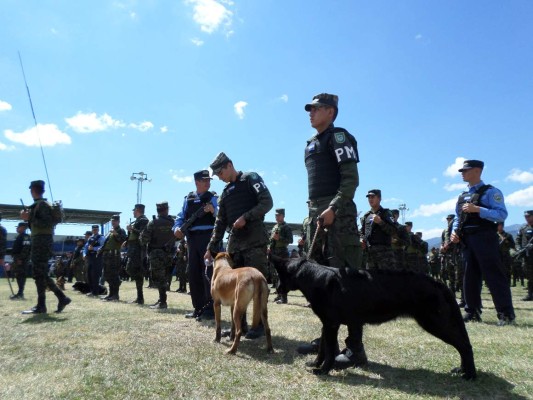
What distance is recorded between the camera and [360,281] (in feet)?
10.5

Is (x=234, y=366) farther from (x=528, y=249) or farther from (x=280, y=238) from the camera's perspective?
(x=528, y=249)

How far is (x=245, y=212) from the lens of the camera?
197 inches

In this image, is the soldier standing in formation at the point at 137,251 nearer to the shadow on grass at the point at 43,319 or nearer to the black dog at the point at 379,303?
the shadow on grass at the point at 43,319

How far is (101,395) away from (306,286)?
1.79 m

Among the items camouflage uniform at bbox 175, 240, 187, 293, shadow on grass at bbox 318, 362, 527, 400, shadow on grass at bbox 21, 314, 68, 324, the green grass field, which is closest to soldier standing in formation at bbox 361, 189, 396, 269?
the green grass field

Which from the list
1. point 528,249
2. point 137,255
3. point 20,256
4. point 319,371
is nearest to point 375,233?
point 319,371

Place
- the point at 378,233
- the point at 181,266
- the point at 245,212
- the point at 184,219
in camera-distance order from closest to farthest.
→ the point at 245,212 → the point at 184,219 → the point at 378,233 → the point at 181,266

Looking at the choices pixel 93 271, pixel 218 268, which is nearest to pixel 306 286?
pixel 218 268

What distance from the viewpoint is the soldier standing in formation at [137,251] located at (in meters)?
9.70

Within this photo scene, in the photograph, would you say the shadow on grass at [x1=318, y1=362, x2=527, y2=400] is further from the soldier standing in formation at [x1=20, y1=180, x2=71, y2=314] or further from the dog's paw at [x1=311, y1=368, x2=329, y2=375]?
the soldier standing in formation at [x1=20, y1=180, x2=71, y2=314]

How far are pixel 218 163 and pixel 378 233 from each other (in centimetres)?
404

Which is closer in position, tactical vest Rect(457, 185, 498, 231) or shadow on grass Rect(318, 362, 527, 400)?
shadow on grass Rect(318, 362, 527, 400)

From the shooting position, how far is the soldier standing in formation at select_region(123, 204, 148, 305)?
31.8 ft

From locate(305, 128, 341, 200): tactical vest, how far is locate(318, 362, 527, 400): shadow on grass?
1.67 metres
